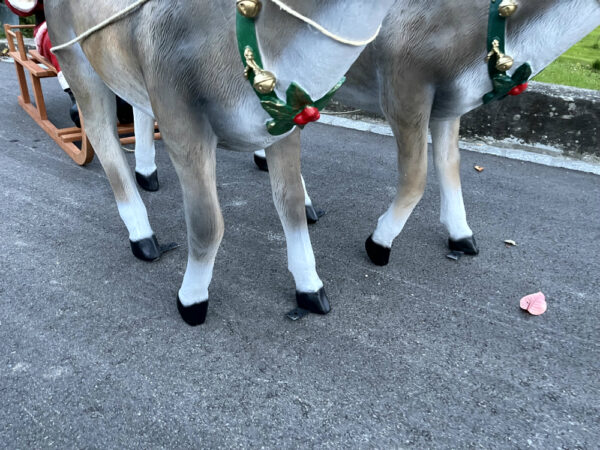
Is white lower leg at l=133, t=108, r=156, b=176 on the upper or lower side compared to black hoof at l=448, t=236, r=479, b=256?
upper

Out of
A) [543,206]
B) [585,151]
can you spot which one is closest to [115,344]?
[543,206]

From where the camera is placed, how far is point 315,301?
5.84 ft

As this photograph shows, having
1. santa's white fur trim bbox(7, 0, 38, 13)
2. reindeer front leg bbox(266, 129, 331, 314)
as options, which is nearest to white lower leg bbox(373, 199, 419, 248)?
reindeer front leg bbox(266, 129, 331, 314)

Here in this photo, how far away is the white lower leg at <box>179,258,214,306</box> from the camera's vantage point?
1.64 metres

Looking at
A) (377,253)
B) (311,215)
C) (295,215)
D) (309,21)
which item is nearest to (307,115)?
(309,21)

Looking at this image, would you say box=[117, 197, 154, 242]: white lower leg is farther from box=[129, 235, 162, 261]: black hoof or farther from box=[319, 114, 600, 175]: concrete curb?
box=[319, 114, 600, 175]: concrete curb

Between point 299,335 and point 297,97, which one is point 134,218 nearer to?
point 299,335

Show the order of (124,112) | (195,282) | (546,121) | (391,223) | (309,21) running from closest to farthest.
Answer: (309,21) < (195,282) < (391,223) < (546,121) < (124,112)

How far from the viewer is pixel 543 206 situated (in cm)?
270

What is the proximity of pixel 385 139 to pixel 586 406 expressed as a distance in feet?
8.38

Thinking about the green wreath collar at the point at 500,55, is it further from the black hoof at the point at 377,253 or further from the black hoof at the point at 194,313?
the black hoof at the point at 194,313

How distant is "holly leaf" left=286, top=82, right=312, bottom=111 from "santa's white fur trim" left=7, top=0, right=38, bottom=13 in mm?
1894

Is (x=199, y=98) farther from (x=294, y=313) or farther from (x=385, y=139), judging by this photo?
(x=385, y=139)

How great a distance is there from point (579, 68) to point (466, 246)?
353cm
